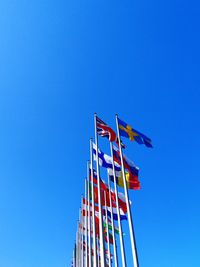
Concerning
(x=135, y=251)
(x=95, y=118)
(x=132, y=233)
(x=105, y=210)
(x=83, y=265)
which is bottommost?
(x=135, y=251)

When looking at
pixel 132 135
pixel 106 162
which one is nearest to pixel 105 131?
pixel 132 135

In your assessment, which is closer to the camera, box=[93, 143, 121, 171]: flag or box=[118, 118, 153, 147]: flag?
box=[118, 118, 153, 147]: flag

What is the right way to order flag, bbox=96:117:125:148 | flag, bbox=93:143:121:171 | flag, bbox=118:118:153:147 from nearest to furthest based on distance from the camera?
flag, bbox=118:118:153:147, flag, bbox=96:117:125:148, flag, bbox=93:143:121:171

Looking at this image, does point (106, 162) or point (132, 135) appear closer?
point (132, 135)

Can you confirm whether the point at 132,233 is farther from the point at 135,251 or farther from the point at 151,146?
the point at 151,146

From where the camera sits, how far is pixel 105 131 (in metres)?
16.8

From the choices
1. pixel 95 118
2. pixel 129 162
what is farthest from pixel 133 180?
pixel 95 118

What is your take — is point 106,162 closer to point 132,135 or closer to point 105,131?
point 105,131

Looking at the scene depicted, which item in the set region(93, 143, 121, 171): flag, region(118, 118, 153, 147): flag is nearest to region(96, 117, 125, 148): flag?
region(118, 118, 153, 147): flag

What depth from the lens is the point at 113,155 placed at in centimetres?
1602

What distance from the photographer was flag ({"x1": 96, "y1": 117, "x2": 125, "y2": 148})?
16.6 meters

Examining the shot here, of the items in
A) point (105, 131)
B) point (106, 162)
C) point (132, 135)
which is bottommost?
point (106, 162)

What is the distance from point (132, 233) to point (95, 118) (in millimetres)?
7737

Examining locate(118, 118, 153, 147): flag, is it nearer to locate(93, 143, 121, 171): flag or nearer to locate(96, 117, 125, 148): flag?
locate(96, 117, 125, 148): flag
